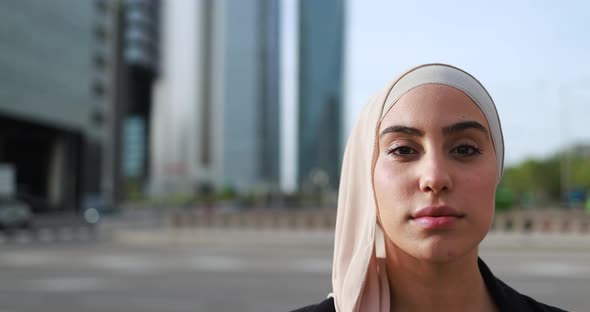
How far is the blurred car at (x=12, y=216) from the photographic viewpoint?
25094 mm

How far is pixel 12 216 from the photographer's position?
25.6 meters

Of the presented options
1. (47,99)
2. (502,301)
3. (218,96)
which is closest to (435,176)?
(502,301)

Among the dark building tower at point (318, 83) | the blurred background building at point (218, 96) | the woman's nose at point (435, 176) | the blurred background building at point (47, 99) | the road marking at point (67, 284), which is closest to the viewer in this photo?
the woman's nose at point (435, 176)

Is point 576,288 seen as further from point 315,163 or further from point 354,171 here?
point 315,163

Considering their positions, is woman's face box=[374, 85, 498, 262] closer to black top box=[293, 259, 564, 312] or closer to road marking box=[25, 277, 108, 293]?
black top box=[293, 259, 564, 312]

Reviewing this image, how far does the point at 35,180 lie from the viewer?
5038 cm

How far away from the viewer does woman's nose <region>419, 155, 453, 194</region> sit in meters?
1.18

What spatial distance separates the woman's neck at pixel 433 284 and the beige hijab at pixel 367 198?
0.14 feet

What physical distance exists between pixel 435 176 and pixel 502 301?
393 mm

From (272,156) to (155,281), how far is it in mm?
112474

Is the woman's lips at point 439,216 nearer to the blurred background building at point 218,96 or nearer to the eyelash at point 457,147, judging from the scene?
the eyelash at point 457,147

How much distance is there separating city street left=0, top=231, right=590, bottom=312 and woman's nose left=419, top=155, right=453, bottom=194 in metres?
6.85

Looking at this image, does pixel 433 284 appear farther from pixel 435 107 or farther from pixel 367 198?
pixel 435 107

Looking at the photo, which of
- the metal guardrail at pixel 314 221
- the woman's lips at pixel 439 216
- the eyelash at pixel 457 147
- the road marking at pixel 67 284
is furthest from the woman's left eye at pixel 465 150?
the metal guardrail at pixel 314 221
